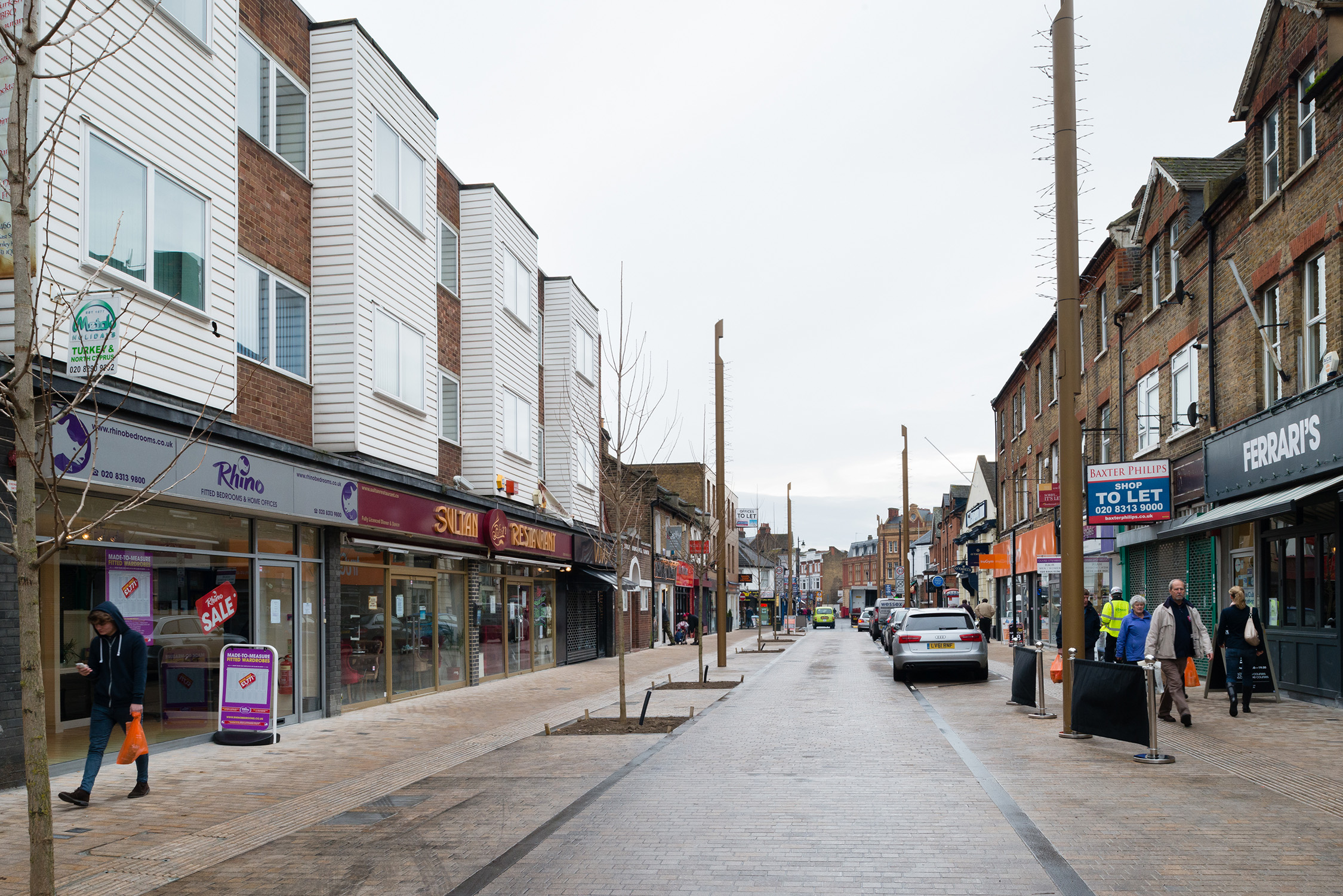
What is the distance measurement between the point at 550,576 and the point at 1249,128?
18214mm

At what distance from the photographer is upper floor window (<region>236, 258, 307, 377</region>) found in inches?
576

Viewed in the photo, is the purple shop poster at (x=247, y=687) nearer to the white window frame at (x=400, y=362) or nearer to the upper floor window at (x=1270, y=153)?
the white window frame at (x=400, y=362)

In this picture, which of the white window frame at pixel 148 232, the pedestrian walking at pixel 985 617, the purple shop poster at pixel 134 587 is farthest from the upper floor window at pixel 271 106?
the pedestrian walking at pixel 985 617

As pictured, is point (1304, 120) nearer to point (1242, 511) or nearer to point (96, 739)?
point (1242, 511)

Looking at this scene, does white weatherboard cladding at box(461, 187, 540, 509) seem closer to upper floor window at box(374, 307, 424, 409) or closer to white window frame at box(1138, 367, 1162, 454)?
upper floor window at box(374, 307, 424, 409)

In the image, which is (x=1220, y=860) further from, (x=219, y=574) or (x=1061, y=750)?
(x=219, y=574)

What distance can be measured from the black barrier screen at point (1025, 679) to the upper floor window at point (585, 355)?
16066 mm

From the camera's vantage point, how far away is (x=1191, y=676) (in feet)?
61.6

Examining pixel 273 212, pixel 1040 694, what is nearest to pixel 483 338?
pixel 273 212

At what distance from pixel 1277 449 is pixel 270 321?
14259 mm

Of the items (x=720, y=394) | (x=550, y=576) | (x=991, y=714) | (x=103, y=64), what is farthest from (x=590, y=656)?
(x=103, y=64)

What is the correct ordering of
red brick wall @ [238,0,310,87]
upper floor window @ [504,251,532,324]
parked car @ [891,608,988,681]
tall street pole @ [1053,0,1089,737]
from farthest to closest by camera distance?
upper floor window @ [504,251,532,324] → parked car @ [891,608,988,681] → red brick wall @ [238,0,310,87] → tall street pole @ [1053,0,1089,737]

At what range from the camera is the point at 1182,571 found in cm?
2220

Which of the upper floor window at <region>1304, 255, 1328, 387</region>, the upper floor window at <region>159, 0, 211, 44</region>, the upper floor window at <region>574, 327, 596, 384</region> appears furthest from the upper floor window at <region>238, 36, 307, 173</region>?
the upper floor window at <region>1304, 255, 1328, 387</region>
